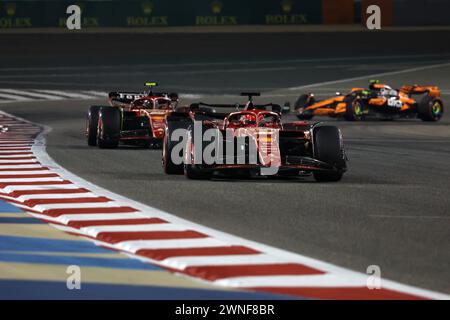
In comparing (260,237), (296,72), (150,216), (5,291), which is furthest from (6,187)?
(296,72)

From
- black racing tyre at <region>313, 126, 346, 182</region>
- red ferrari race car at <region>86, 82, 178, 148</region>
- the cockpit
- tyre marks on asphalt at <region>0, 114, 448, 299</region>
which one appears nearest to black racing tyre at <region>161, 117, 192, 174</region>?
the cockpit

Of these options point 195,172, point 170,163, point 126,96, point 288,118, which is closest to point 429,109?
point 288,118

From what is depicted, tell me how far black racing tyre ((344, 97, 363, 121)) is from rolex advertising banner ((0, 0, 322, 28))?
24329 millimetres

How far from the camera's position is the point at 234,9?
177ft

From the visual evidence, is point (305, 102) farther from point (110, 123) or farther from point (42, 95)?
point (42, 95)

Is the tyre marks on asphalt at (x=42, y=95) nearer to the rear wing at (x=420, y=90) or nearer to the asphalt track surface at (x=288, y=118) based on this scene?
the asphalt track surface at (x=288, y=118)

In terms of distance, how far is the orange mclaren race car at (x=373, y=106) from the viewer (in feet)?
97.0

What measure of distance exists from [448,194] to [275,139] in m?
2.37

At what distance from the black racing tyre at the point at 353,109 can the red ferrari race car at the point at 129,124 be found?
834 cm

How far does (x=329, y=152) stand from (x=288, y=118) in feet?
51.4

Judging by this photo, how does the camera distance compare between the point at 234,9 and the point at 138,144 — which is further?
the point at 234,9

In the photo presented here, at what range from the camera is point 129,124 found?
21.6 meters

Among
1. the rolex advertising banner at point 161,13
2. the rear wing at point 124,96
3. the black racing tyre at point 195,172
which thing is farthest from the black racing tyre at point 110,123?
the rolex advertising banner at point 161,13

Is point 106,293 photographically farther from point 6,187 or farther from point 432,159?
point 432,159
